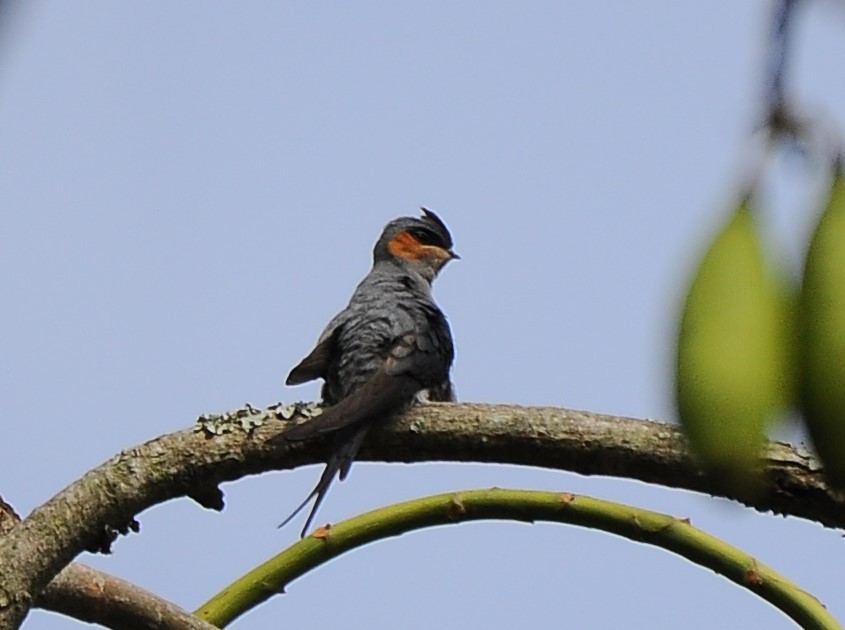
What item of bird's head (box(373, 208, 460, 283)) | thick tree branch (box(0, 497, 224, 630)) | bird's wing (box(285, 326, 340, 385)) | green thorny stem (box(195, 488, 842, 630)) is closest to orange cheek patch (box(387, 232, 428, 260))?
bird's head (box(373, 208, 460, 283))

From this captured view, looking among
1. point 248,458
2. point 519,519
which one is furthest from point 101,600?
point 519,519

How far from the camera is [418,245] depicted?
25.0 feet

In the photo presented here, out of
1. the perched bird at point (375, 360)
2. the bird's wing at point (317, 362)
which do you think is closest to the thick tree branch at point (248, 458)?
the perched bird at point (375, 360)

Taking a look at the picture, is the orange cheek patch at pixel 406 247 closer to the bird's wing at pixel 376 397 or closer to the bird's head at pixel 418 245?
the bird's head at pixel 418 245

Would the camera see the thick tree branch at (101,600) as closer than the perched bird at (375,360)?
Yes

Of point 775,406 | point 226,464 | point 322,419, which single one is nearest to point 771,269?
point 775,406

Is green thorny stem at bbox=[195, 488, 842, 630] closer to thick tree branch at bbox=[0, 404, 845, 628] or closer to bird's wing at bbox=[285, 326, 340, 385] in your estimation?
thick tree branch at bbox=[0, 404, 845, 628]

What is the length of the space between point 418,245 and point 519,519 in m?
4.87

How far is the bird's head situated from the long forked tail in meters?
3.12

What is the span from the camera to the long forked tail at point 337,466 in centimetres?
384

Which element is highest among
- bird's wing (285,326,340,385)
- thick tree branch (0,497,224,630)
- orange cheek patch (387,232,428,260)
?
orange cheek patch (387,232,428,260)

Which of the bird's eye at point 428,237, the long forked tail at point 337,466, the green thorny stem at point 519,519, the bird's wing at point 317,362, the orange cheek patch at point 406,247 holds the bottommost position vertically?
the green thorny stem at point 519,519

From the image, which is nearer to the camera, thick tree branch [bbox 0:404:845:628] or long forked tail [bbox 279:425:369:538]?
thick tree branch [bbox 0:404:845:628]

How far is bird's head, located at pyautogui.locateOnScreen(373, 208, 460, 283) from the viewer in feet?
24.8
